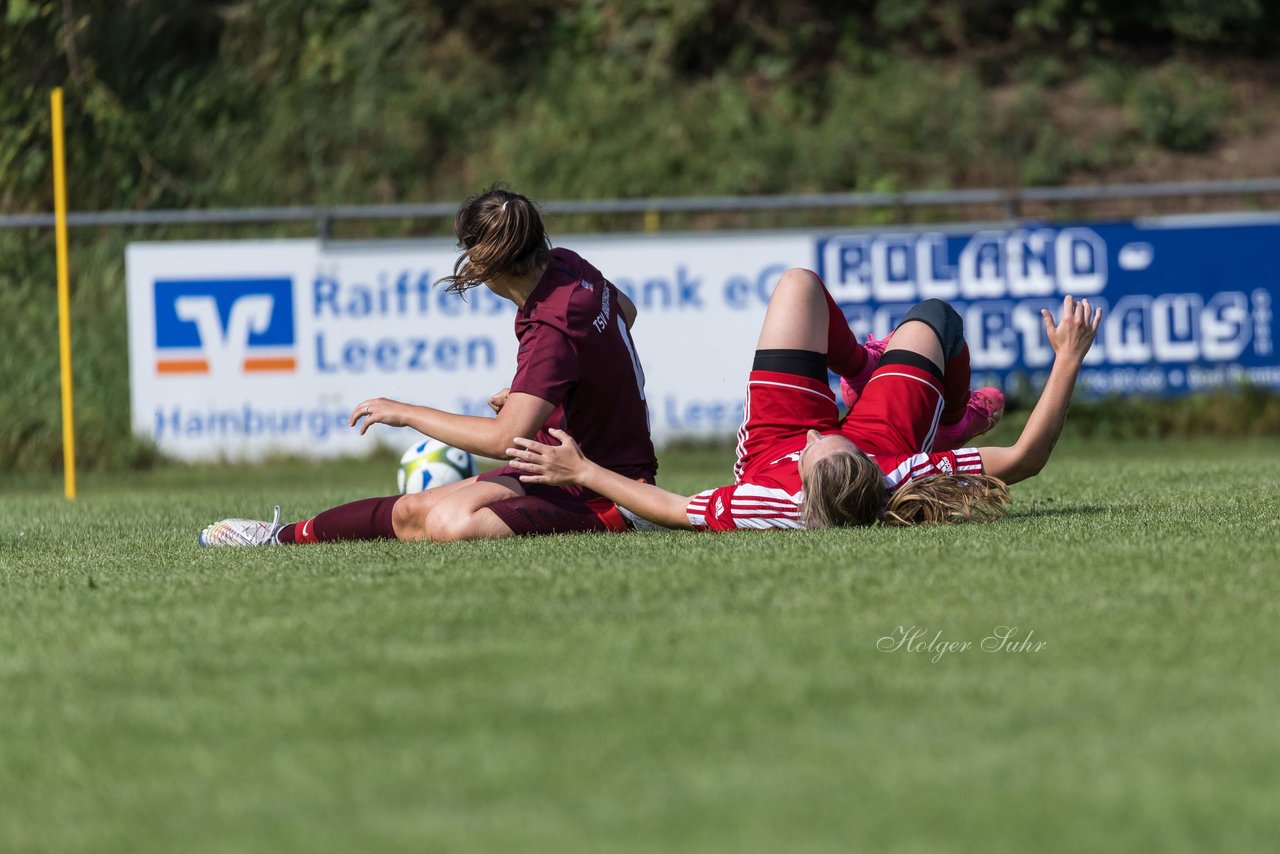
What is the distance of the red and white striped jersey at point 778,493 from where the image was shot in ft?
18.7

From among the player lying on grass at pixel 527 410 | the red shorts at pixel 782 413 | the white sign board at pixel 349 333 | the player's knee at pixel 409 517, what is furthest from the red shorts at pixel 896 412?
the white sign board at pixel 349 333

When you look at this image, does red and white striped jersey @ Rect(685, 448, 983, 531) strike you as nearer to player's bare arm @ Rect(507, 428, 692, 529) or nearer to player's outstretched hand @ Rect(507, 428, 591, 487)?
player's bare arm @ Rect(507, 428, 692, 529)

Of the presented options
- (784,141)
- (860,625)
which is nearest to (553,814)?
(860,625)

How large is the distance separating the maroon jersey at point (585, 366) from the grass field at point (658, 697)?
56 cm

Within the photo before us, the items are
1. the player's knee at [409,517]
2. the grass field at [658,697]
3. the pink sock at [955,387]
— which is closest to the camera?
the grass field at [658,697]

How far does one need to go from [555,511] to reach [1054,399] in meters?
1.79

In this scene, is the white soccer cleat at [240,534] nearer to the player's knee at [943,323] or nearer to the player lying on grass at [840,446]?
the player lying on grass at [840,446]

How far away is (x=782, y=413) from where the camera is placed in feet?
19.1

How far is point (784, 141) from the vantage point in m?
17.0

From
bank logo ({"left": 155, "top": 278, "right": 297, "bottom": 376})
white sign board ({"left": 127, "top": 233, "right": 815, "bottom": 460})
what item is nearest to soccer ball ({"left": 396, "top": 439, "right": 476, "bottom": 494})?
white sign board ({"left": 127, "top": 233, "right": 815, "bottom": 460})

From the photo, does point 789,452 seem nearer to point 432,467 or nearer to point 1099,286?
point 432,467

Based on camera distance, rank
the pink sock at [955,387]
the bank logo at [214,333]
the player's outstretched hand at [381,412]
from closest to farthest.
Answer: the player's outstretched hand at [381,412] → the pink sock at [955,387] → the bank logo at [214,333]

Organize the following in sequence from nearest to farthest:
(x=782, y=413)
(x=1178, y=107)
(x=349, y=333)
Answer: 1. (x=782, y=413)
2. (x=349, y=333)
3. (x=1178, y=107)

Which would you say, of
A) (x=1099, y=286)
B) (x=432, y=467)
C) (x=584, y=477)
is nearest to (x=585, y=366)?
(x=584, y=477)
